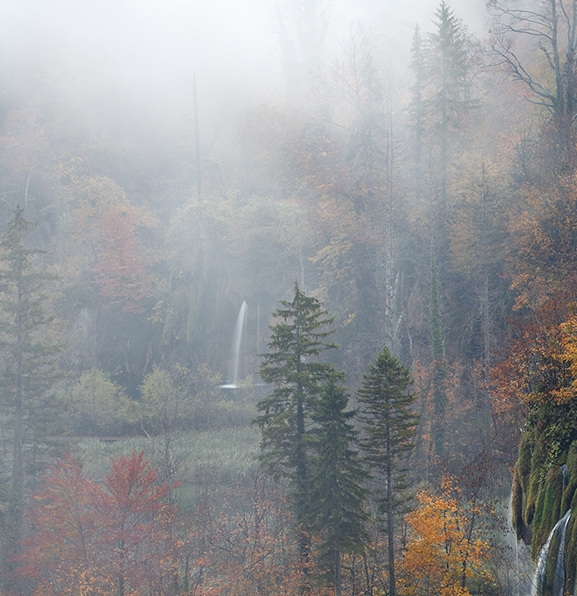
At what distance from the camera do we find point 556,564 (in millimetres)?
12930

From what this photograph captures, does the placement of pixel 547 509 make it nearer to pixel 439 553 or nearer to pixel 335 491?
pixel 439 553

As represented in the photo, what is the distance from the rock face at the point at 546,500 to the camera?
12.8 metres

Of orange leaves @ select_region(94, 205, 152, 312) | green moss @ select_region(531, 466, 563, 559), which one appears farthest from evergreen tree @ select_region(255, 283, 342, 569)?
orange leaves @ select_region(94, 205, 152, 312)

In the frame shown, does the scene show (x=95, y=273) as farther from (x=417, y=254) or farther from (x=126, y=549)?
(x=126, y=549)

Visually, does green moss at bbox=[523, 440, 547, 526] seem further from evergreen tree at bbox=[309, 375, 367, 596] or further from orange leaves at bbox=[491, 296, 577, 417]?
evergreen tree at bbox=[309, 375, 367, 596]

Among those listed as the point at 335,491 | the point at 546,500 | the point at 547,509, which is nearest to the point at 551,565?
the point at 547,509

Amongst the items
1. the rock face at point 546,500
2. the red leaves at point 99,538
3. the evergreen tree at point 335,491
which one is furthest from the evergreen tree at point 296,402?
the rock face at point 546,500

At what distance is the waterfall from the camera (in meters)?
12.8

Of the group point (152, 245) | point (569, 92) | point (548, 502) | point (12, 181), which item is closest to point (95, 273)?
point (152, 245)

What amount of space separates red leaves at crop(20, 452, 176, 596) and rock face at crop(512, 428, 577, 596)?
12.9m

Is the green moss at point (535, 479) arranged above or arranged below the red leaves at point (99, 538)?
above

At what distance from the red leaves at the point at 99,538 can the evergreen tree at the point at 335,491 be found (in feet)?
21.6

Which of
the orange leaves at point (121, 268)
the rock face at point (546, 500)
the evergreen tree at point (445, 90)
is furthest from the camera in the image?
the orange leaves at point (121, 268)

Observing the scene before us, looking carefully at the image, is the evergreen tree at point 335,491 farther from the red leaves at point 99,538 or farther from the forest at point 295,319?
the red leaves at point 99,538
